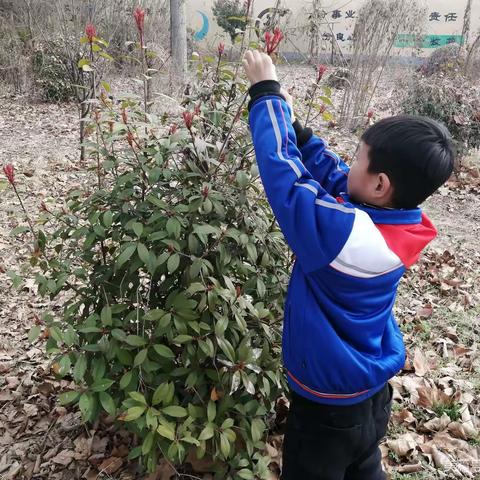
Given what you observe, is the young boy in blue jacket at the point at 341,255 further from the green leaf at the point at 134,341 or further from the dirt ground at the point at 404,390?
the dirt ground at the point at 404,390

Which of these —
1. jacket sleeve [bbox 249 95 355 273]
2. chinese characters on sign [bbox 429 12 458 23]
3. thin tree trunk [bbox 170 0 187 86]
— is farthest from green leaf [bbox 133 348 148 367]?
chinese characters on sign [bbox 429 12 458 23]

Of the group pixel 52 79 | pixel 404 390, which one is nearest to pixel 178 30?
pixel 52 79

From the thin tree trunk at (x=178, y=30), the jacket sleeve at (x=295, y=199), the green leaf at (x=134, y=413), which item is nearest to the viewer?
the jacket sleeve at (x=295, y=199)

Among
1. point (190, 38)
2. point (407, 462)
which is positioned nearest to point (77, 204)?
point (407, 462)

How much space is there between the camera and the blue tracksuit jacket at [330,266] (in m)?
1.34

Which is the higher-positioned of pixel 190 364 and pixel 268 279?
pixel 268 279

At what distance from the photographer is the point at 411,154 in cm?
136

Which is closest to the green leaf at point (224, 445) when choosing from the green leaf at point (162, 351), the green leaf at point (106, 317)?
the green leaf at point (162, 351)

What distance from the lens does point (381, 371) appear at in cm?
159

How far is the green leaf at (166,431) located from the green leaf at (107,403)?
0.18 meters

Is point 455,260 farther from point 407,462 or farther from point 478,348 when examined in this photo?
point 407,462

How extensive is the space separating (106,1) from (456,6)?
33.4 ft

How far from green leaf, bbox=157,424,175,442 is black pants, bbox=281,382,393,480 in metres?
0.41

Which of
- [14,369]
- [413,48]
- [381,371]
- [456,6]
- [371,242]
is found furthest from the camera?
[456,6]
